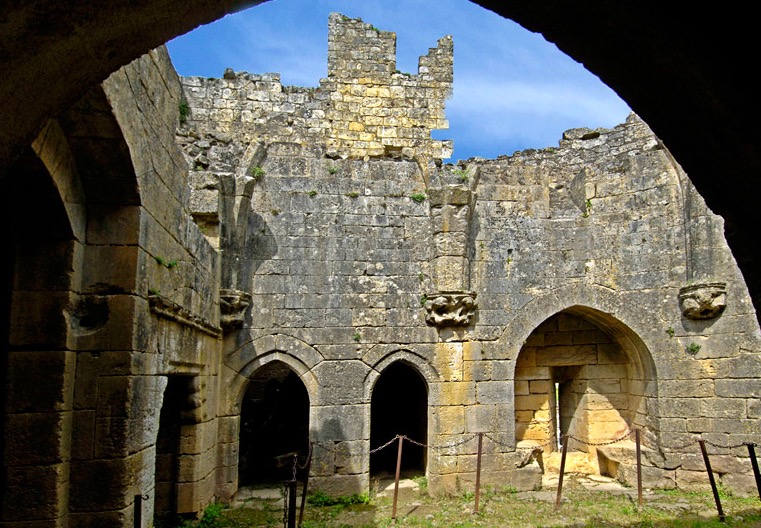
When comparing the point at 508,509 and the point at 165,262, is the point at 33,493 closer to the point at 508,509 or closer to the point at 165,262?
the point at 165,262

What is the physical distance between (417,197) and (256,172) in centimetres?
263

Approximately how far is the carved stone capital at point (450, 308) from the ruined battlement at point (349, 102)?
4172 millimetres

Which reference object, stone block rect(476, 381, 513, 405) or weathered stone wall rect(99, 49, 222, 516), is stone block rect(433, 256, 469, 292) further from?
weathered stone wall rect(99, 49, 222, 516)

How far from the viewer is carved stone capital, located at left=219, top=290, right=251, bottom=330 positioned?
888 cm

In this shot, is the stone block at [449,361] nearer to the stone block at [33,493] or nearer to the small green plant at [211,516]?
the small green plant at [211,516]

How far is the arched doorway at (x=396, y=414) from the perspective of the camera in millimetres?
11485

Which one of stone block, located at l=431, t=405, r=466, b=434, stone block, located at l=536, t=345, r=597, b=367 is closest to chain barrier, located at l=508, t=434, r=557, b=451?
stone block, located at l=431, t=405, r=466, b=434

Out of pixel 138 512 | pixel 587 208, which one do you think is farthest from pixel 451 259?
pixel 138 512

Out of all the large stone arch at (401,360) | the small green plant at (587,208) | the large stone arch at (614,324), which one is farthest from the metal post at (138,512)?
the small green plant at (587,208)

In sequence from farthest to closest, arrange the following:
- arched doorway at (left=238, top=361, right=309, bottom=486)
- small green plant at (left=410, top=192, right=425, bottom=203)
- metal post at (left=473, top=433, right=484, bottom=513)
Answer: arched doorway at (left=238, top=361, right=309, bottom=486), small green plant at (left=410, top=192, right=425, bottom=203), metal post at (left=473, top=433, right=484, bottom=513)

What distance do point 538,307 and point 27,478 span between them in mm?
7603

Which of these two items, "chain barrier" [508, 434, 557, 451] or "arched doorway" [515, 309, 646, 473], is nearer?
"chain barrier" [508, 434, 557, 451]

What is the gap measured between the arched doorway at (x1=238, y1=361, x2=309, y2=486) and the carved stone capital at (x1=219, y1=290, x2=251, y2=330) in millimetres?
2082

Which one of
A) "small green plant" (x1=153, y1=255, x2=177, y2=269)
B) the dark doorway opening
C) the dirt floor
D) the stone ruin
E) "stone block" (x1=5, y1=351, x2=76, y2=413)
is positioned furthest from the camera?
the stone ruin
